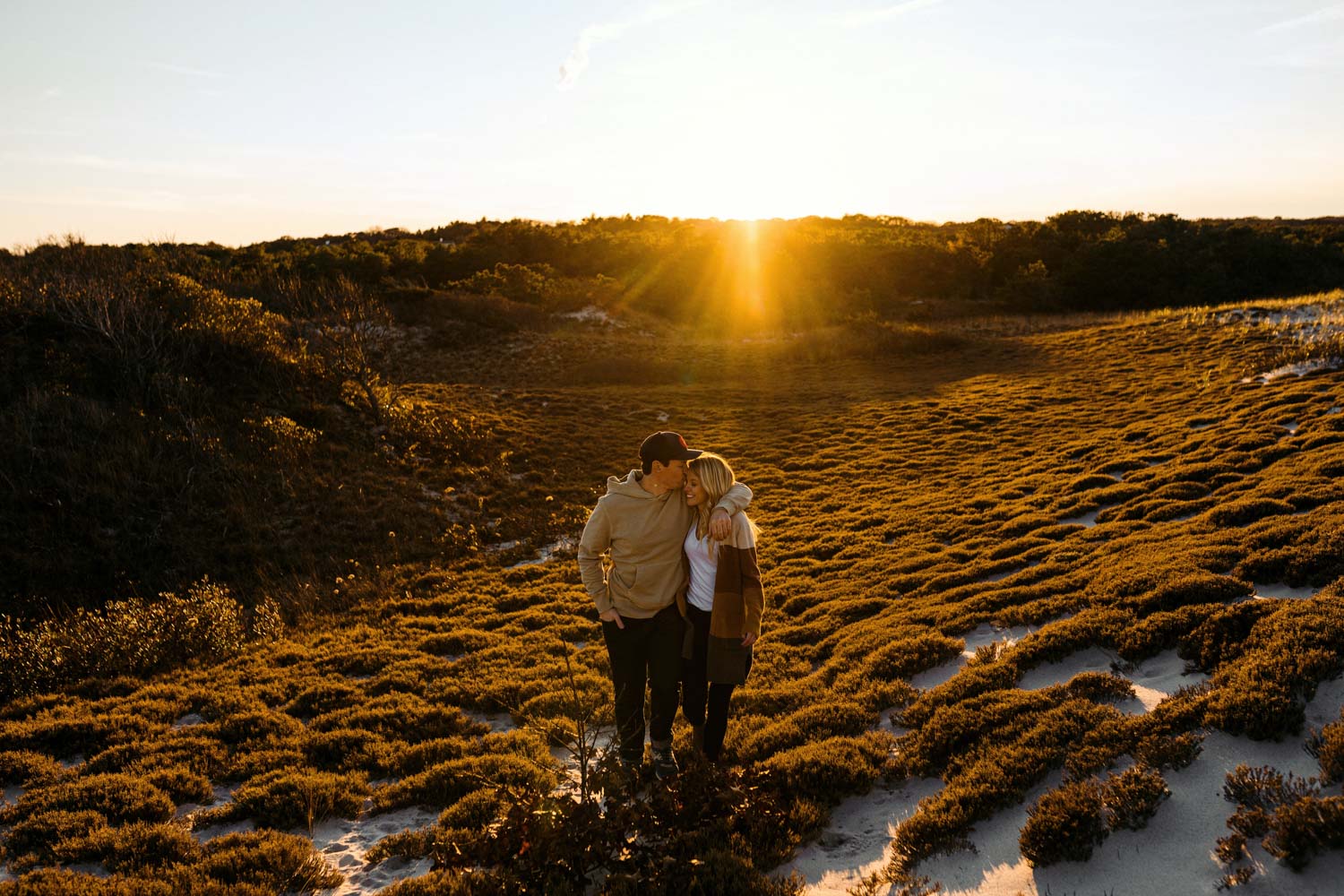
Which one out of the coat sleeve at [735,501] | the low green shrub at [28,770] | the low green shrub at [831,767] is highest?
the coat sleeve at [735,501]

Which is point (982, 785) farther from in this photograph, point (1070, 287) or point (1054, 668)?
point (1070, 287)

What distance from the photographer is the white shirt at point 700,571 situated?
5625 mm

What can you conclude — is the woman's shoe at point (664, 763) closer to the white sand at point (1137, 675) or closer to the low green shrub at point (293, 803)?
the low green shrub at point (293, 803)

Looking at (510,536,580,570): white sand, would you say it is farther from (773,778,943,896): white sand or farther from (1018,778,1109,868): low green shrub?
(1018,778,1109,868): low green shrub

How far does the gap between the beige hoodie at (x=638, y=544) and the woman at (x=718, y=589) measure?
125 millimetres

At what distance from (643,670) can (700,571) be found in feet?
3.12

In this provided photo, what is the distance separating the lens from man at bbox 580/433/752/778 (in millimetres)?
5406

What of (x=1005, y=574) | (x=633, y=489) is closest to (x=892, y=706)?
(x=633, y=489)

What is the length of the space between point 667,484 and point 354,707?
18.2ft

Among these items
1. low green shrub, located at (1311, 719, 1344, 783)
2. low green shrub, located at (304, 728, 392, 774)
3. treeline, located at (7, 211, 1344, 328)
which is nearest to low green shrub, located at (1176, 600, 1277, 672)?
low green shrub, located at (1311, 719, 1344, 783)

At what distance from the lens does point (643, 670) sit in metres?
5.89

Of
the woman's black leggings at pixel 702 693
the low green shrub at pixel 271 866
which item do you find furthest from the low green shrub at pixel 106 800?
the woman's black leggings at pixel 702 693

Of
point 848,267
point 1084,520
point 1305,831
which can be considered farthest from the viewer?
point 848,267

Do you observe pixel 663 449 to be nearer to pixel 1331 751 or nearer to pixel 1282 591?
pixel 1331 751
